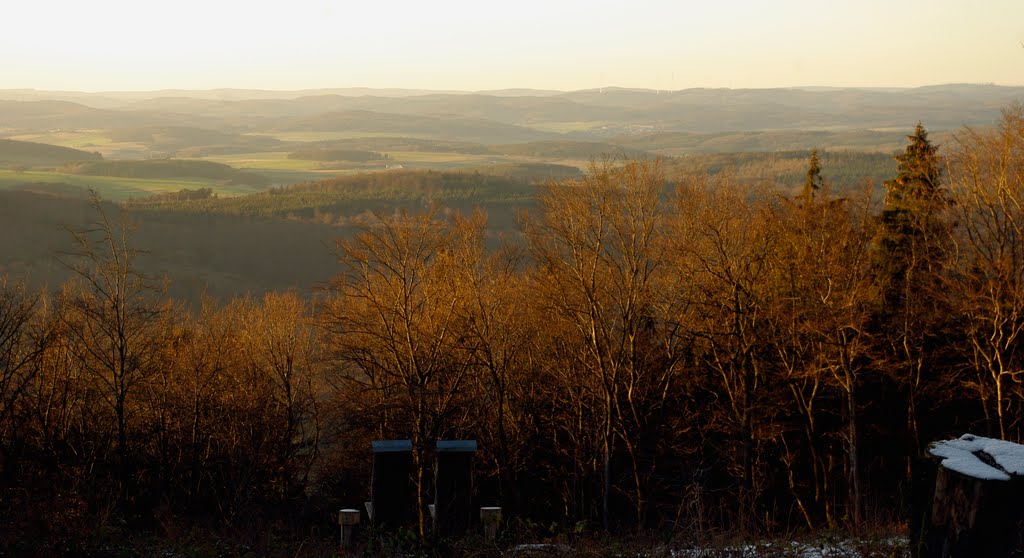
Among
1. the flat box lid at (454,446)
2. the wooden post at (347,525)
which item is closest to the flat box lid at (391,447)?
the flat box lid at (454,446)

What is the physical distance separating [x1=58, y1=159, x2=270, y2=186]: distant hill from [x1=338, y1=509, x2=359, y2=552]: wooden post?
189443 millimetres

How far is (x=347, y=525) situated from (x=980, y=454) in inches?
210

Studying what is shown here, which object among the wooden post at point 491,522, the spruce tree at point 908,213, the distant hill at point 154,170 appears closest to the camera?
the wooden post at point 491,522

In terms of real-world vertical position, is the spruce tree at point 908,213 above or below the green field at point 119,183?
above

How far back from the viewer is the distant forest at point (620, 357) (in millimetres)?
22312

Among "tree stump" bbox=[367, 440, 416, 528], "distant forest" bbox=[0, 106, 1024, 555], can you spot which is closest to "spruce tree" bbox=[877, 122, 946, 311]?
"distant forest" bbox=[0, 106, 1024, 555]

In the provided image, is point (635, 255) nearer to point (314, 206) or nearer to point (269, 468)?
point (269, 468)

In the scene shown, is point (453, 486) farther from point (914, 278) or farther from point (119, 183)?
point (119, 183)

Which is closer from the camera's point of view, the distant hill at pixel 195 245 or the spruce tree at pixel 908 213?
the spruce tree at pixel 908 213

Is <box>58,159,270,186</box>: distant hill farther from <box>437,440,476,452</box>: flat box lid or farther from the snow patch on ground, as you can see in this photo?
the snow patch on ground

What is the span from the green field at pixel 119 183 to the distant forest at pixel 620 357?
13158 centimetres

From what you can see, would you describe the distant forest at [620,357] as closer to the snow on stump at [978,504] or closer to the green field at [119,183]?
the snow on stump at [978,504]

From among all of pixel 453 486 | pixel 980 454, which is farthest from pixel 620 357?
pixel 980 454

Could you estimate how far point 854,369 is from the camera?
77.6 ft
